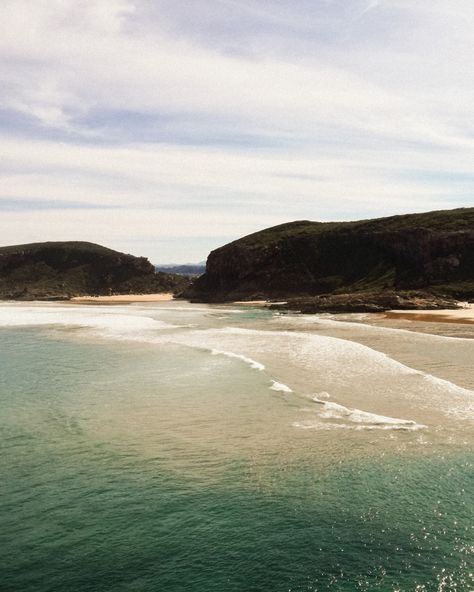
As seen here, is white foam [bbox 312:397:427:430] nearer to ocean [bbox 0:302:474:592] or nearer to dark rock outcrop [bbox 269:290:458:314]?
ocean [bbox 0:302:474:592]

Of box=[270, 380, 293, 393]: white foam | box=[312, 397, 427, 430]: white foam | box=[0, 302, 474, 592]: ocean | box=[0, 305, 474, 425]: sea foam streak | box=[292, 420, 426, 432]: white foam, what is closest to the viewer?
box=[0, 302, 474, 592]: ocean

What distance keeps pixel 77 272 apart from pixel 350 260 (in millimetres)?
93915

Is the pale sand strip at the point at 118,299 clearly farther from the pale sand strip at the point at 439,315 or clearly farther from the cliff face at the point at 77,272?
the pale sand strip at the point at 439,315

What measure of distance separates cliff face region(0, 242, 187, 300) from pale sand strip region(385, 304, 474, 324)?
100m

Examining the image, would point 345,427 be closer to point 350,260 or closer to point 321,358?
point 321,358

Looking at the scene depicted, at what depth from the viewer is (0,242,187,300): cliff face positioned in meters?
158

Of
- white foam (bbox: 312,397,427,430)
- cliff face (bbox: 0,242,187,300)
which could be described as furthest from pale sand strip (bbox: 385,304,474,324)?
cliff face (bbox: 0,242,187,300)

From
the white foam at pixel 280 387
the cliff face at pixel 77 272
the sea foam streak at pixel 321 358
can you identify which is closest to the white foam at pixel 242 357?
the sea foam streak at pixel 321 358

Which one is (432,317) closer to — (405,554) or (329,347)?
(329,347)

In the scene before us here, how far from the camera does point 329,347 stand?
119 ft

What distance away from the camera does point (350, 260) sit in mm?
110000

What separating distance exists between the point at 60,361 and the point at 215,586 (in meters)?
24.0

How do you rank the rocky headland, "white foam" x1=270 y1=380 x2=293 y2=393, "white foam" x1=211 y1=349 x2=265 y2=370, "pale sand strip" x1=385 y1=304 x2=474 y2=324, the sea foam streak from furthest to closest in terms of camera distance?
the rocky headland
"pale sand strip" x1=385 y1=304 x2=474 y2=324
"white foam" x1=211 y1=349 x2=265 y2=370
"white foam" x1=270 y1=380 x2=293 y2=393
the sea foam streak

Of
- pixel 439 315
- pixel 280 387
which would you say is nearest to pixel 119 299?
pixel 439 315
